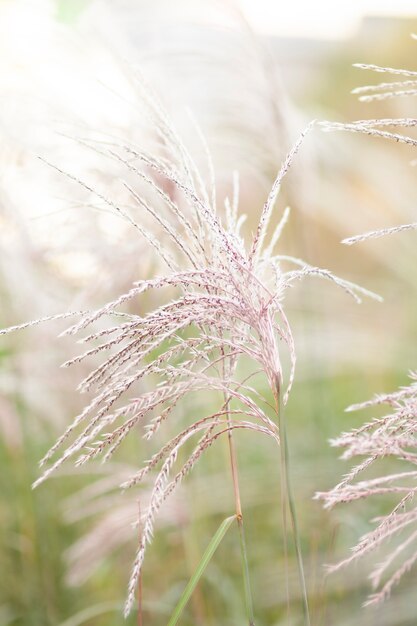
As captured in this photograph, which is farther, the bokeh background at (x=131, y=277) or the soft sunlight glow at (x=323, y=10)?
the soft sunlight glow at (x=323, y=10)

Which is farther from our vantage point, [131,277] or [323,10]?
[323,10]

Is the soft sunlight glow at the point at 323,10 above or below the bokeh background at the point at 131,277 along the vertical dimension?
above

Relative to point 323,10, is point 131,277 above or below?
below

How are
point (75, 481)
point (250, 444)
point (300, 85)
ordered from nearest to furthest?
point (75, 481)
point (250, 444)
point (300, 85)

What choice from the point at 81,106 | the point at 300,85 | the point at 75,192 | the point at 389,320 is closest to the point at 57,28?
the point at 81,106

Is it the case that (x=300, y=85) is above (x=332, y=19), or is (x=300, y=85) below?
above

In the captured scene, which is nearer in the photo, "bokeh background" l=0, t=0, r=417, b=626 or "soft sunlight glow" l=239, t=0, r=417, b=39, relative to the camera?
"bokeh background" l=0, t=0, r=417, b=626

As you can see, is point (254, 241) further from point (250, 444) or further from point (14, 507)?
point (250, 444)

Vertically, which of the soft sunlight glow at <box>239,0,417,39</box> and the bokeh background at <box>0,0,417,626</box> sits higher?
the soft sunlight glow at <box>239,0,417,39</box>
